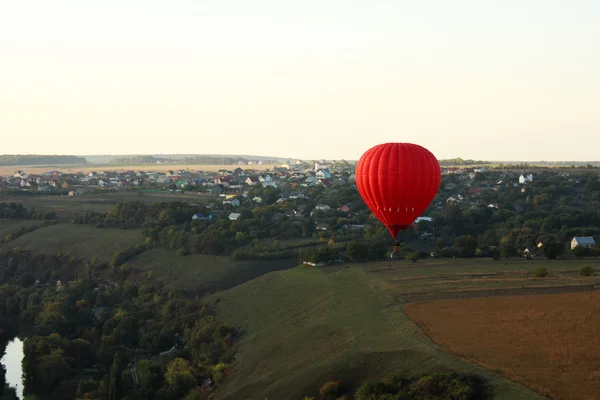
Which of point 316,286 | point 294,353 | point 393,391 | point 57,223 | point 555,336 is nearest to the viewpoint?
point 393,391

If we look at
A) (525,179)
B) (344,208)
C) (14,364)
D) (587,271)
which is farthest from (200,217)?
(525,179)

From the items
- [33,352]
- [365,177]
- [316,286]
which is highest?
[365,177]

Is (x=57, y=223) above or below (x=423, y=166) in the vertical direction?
below

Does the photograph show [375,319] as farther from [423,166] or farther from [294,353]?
[423,166]

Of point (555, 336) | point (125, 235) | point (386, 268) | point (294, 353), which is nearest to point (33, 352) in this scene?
point (294, 353)

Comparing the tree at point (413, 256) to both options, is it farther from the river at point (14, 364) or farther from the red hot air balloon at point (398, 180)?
the river at point (14, 364)

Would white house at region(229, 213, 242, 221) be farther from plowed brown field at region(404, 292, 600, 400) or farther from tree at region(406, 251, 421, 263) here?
plowed brown field at region(404, 292, 600, 400)
